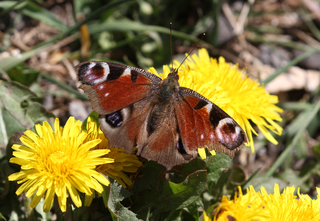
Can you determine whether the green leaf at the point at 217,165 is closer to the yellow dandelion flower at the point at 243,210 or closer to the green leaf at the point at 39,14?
the yellow dandelion flower at the point at 243,210

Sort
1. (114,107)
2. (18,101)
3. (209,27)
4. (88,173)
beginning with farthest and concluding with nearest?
(209,27)
(18,101)
(114,107)
(88,173)

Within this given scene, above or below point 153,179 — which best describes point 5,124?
below

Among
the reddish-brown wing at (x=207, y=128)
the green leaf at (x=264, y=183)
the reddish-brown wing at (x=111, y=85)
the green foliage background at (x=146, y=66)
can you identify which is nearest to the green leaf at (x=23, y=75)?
the green foliage background at (x=146, y=66)

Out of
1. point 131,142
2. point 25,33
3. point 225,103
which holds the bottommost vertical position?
point 25,33

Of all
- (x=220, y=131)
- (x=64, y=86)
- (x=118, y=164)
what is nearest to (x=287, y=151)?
(x=220, y=131)

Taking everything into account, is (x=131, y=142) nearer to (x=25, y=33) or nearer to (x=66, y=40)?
(x=66, y=40)

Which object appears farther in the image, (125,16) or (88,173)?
(125,16)

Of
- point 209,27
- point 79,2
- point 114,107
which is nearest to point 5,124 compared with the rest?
point 114,107
